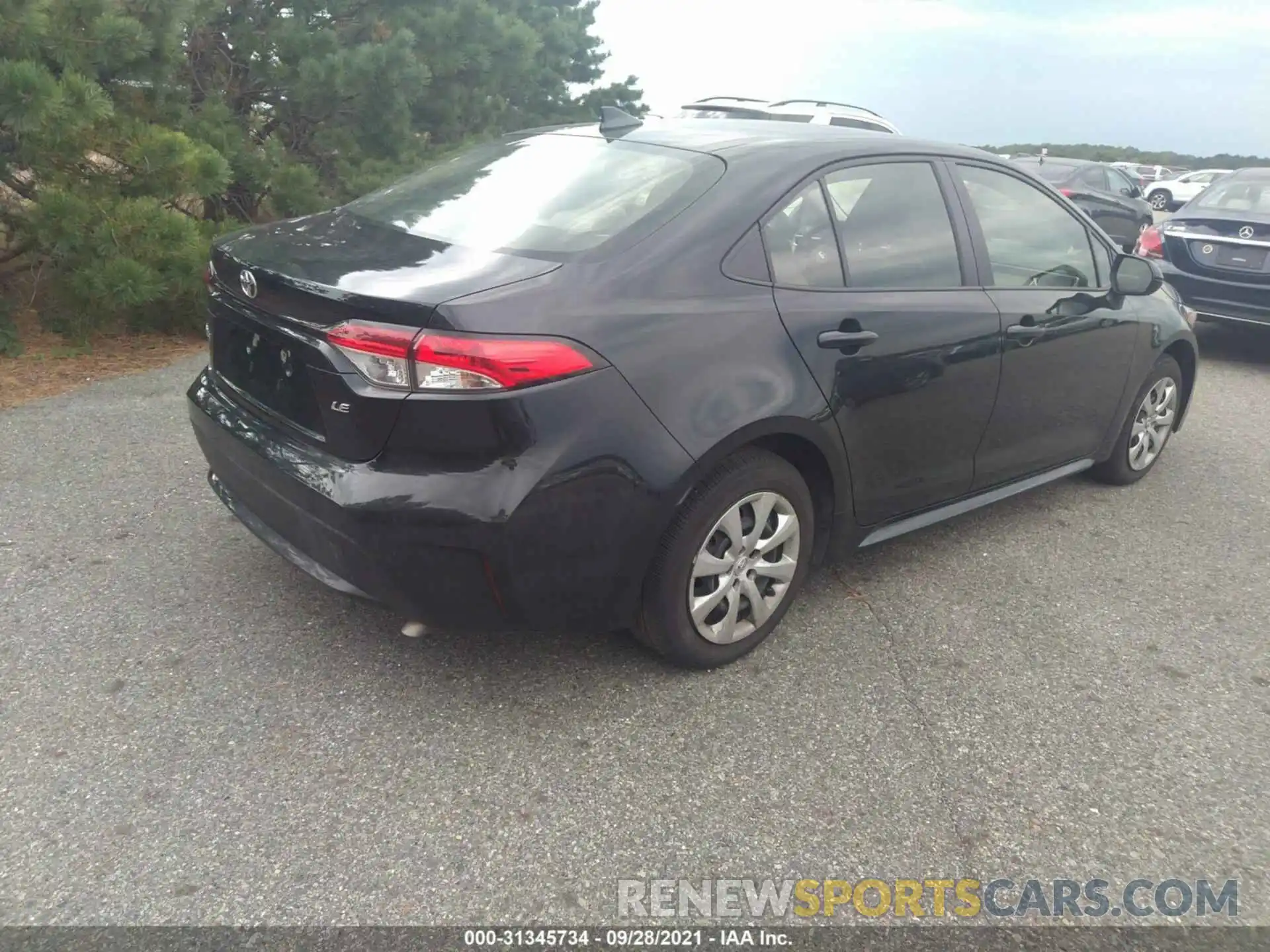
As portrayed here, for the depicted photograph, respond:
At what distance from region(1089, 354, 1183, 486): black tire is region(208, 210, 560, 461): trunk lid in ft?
10.7

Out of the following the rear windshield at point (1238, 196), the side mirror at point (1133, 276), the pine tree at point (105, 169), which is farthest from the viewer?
the rear windshield at point (1238, 196)

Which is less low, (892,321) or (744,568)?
(892,321)

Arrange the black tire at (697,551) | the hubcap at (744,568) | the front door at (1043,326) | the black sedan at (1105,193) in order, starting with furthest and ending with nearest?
the black sedan at (1105,193)
the front door at (1043,326)
the hubcap at (744,568)
the black tire at (697,551)

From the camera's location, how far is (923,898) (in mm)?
2348

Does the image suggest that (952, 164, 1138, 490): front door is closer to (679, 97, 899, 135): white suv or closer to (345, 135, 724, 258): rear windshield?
(345, 135, 724, 258): rear windshield

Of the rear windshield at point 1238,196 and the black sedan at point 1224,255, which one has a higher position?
the rear windshield at point 1238,196

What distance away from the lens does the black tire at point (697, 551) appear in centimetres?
288

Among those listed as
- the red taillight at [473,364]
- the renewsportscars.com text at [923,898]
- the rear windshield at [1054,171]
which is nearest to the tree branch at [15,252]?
the red taillight at [473,364]

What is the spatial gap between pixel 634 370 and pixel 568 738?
1048 mm

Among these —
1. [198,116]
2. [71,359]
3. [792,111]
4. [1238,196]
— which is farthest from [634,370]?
[792,111]

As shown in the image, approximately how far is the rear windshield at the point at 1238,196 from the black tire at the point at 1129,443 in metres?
4.08

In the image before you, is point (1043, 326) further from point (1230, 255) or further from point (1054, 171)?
point (1054, 171)

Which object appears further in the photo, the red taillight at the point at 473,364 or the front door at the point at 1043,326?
the front door at the point at 1043,326

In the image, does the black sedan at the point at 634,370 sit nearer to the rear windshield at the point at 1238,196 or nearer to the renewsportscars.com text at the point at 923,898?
the renewsportscars.com text at the point at 923,898
